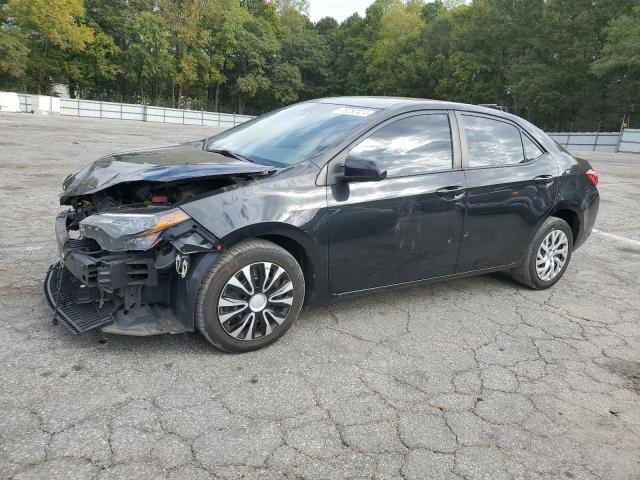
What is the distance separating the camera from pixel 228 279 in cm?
311

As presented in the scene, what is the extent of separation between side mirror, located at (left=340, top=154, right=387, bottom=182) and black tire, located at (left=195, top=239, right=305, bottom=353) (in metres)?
0.66

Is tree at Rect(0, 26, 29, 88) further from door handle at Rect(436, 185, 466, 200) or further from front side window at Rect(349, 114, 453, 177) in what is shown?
door handle at Rect(436, 185, 466, 200)

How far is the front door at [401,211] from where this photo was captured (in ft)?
11.6

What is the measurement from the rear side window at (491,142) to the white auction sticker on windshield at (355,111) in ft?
2.87

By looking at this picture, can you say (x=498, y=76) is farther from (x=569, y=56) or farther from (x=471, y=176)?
(x=471, y=176)

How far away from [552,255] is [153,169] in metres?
3.53

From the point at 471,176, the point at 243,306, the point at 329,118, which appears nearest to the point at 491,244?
the point at 471,176

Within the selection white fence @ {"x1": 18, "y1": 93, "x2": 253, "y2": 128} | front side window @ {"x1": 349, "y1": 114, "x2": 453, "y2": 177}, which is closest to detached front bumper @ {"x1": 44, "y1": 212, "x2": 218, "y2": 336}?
front side window @ {"x1": 349, "y1": 114, "x2": 453, "y2": 177}

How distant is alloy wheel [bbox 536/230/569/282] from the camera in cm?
471

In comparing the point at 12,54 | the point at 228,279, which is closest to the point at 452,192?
the point at 228,279

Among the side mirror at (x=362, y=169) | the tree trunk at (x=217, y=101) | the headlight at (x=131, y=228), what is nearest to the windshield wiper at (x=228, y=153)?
the side mirror at (x=362, y=169)

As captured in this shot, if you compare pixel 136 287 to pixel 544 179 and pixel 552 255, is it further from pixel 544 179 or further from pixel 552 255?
pixel 552 255

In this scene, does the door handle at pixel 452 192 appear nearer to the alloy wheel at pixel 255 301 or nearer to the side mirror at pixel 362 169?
the side mirror at pixel 362 169

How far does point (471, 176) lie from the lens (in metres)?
4.09
